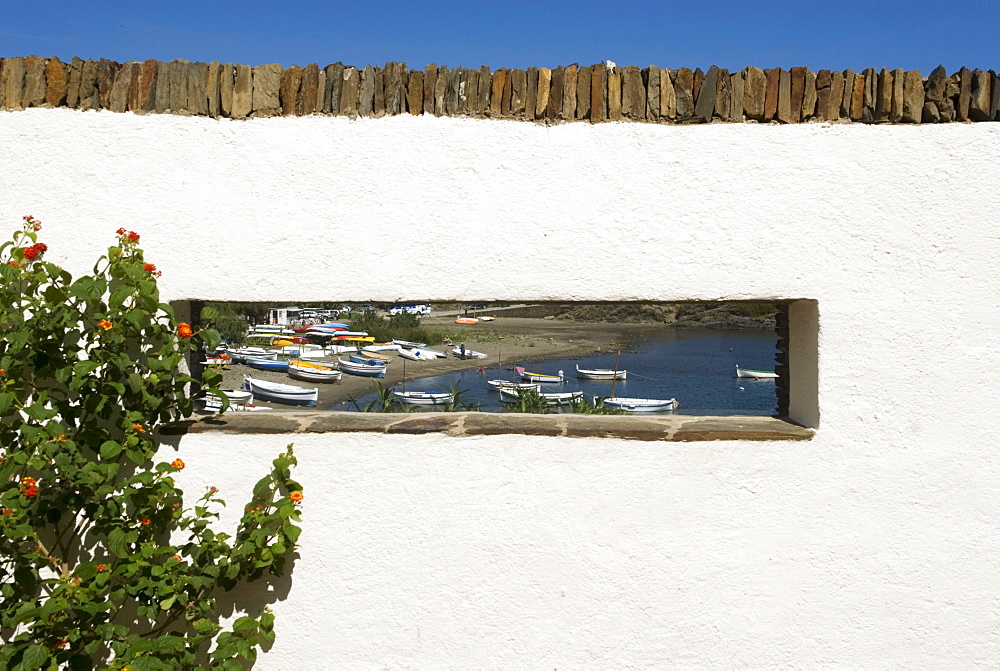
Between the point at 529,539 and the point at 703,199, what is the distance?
125 centimetres

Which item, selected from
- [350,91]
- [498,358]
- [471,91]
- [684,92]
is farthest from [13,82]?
[498,358]

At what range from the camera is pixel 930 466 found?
2.16 metres

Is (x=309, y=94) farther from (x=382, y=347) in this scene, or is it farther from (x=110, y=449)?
(x=382, y=347)

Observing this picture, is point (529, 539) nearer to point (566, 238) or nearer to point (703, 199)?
point (566, 238)

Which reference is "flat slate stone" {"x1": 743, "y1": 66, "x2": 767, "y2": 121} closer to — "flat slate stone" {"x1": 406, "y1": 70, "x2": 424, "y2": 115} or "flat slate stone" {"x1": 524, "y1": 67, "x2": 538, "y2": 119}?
"flat slate stone" {"x1": 524, "y1": 67, "x2": 538, "y2": 119}

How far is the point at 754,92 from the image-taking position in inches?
87.6

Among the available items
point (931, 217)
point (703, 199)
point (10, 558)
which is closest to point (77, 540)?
point (10, 558)

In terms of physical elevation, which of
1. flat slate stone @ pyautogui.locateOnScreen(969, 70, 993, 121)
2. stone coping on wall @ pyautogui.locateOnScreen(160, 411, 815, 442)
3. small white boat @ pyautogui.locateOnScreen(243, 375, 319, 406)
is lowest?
small white boat @ pyautogui.locateOnScreen(243, 375, 319, 406)

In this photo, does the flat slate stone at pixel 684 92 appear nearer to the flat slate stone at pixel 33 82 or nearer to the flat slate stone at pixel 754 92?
the flat slate stone at pixel 754 92

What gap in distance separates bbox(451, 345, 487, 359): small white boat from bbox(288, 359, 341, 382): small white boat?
479cm

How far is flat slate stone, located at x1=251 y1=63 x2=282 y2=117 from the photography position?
2238 millimetres

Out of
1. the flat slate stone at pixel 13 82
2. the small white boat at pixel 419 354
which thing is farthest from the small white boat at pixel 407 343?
the flat slate stone at pixel 13 82

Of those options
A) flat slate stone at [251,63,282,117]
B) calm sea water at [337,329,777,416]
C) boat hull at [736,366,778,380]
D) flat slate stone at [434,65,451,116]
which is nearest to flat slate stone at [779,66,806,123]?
flat slate stone at [434,65,451,116]

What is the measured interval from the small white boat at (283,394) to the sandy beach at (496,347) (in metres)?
0.26
